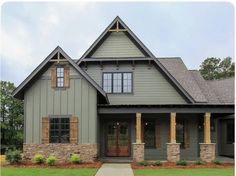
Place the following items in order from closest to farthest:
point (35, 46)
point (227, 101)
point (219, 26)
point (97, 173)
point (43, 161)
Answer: point (97, 173) → point (43, 161) → point (227, 101) → point (219, 26) → point (35, 46)

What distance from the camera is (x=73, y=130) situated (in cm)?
1942

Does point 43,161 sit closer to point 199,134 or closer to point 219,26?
point 199,134

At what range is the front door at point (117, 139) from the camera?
72.5 ft

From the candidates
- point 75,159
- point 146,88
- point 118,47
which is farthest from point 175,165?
point 118,47

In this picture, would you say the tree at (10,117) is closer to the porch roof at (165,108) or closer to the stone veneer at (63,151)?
the stone veneer at (63,151)

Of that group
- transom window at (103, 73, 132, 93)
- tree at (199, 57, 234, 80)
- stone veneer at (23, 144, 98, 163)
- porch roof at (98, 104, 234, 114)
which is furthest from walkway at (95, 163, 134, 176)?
tree at (199, 57, 234, 80)

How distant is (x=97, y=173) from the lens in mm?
15312

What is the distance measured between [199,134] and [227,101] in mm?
3394

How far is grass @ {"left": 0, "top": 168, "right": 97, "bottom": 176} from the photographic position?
14.9 metres

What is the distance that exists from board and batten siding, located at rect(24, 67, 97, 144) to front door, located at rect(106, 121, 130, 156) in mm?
2934

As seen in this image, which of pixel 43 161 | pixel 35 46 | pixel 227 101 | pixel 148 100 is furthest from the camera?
pixel 35 46

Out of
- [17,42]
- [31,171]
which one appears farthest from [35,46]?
[31,171]

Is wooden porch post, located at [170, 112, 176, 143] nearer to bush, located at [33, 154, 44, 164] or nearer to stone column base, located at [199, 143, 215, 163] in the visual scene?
stone column base, located at [199, 143, 215, 163]

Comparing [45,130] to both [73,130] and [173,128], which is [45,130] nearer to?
[73,130]
